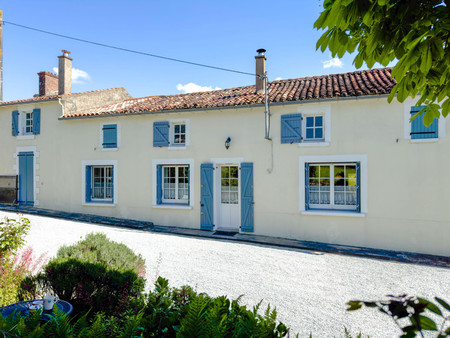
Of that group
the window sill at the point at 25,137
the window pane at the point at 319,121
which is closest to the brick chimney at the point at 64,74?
the window sill at the point at 25,137

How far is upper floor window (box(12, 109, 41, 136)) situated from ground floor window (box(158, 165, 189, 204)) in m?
6.13

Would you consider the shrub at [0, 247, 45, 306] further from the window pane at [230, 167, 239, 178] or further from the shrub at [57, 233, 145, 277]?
the window pane at [230, 167, 239, 178]

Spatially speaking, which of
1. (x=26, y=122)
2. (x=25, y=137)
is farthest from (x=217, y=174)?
(x=26, y=122)

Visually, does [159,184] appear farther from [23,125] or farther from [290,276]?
[23,125]

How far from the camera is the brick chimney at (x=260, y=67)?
10.7 m

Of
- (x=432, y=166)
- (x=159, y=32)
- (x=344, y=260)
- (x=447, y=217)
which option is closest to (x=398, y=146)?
(x=432, y=166)

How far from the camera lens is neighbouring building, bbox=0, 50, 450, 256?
8281 mm

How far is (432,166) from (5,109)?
1658 centimetres

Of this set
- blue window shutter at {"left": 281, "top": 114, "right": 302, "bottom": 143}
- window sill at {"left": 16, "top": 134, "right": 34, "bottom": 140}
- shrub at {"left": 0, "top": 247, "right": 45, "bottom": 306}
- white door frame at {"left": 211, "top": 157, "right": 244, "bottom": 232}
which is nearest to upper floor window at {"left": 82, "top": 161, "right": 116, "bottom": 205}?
→ window sill at {"left": 16, "top": 134, "right": 34, "bottom": 140}

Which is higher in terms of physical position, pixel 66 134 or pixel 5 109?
pixel 5 109

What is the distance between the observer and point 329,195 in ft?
29.8

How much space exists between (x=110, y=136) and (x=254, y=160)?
5.79 metres

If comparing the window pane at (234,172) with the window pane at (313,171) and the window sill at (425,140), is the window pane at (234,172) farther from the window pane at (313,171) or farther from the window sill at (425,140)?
the window sill at (425,140)

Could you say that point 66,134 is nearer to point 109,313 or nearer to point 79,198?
point 79,198
